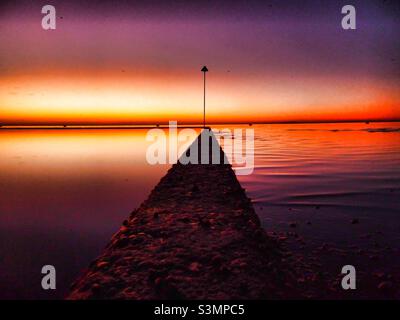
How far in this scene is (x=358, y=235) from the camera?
4504 millimetres

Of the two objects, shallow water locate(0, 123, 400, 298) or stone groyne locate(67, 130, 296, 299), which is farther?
shallow water locate(0, 123, 400, 298)

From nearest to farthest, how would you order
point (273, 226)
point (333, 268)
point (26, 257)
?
point (333, 268) < point (26, 257) < point (273, 226)

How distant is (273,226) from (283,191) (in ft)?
8.82

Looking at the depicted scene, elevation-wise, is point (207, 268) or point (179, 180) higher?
point (179, 180)

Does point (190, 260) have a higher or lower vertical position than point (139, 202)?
lower

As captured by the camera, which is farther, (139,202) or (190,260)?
(139,202)

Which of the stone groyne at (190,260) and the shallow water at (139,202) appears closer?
the stone groyne at (190,260)

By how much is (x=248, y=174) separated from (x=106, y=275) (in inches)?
289
